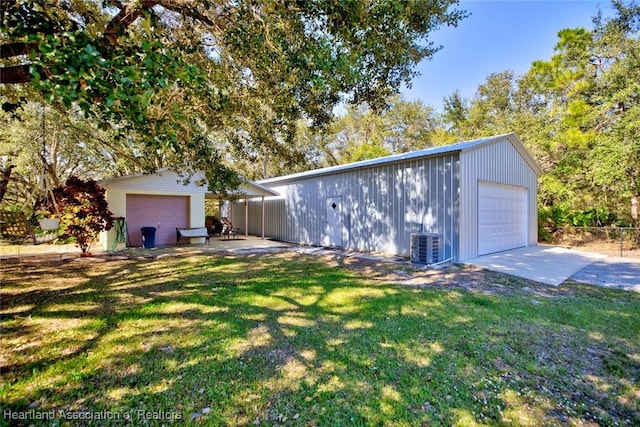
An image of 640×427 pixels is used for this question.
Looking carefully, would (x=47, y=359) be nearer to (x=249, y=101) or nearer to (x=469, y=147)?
(x=249, y=101)

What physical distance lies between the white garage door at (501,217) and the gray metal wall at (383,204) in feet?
4.22

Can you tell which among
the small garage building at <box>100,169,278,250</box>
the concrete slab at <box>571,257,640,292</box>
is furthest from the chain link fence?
the small garage building at <box>100,169,278,250</box>

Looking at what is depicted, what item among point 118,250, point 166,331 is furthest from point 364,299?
point 118,250

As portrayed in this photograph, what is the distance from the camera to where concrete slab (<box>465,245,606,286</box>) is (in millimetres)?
6613

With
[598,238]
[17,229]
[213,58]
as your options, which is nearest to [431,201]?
[213,58]

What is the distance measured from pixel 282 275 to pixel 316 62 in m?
4.29

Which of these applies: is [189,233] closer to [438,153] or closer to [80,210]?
[80,210]

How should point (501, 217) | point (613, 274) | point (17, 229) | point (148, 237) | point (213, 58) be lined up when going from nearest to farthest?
point (213, 58)
point (613, 274)
point (501, 217)
point (148, 237)
point (17, 229)

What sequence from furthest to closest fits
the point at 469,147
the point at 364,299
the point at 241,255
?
the point at 241,255 < the point at 469,147 < the point at 364,299

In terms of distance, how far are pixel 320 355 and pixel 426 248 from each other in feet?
17.7

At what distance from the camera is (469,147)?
26.1ft

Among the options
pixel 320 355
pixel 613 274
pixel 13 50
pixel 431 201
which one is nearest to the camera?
pixel 320 355

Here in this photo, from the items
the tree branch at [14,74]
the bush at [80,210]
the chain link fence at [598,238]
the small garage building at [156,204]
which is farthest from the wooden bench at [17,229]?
the chain link fence at [598,238]

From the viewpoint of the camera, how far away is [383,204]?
31.8 feet
